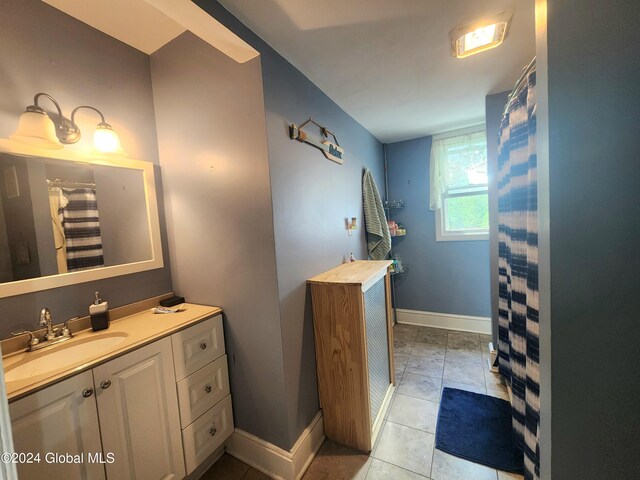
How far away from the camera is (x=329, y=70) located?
1543 millimetres

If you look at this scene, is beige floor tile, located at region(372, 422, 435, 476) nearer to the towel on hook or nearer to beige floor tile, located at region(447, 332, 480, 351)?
beige floor tile, located at region(447, 332, 480, 351)

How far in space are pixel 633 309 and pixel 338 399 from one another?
1412 millimetres

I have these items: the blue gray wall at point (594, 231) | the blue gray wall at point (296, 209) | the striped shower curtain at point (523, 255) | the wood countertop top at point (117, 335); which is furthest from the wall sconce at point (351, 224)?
the blue gray wall at point (594, 231)

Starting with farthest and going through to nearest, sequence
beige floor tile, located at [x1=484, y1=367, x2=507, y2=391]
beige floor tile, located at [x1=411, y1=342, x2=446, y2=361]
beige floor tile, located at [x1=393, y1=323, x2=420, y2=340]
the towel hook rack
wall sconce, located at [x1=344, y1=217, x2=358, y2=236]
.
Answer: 1. beige floor tile, located at [x1=393, y1=323, x2=420, y2=340]
2. beige floor tile, located at [x1=411, y1=342, x2=446, y2=361]
3. wall sconce, located at [x1=344, y1=217, x2=358, y2=236]
4. beige floor tile, located at [x1=484, y1=367, x2=507, y2=391]
5. the towel hook rack

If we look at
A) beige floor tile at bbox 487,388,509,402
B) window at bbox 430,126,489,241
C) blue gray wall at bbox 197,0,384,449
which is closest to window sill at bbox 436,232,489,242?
window at bbox 430,126,489,241

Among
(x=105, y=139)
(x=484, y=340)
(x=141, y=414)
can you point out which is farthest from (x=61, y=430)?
(x=484, y=340)

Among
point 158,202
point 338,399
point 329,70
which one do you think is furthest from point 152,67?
point 338,399

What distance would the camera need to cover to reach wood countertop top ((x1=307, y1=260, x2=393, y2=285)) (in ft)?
4.70

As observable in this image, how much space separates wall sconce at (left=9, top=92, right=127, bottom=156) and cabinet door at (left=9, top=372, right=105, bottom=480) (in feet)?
3.35

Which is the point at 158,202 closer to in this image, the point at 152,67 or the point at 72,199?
the point at 72,199

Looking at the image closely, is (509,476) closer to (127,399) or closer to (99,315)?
(127,399)

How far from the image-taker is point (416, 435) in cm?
155

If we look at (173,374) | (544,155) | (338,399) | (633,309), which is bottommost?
(338,399)

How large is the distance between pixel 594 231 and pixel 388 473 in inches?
60.3
